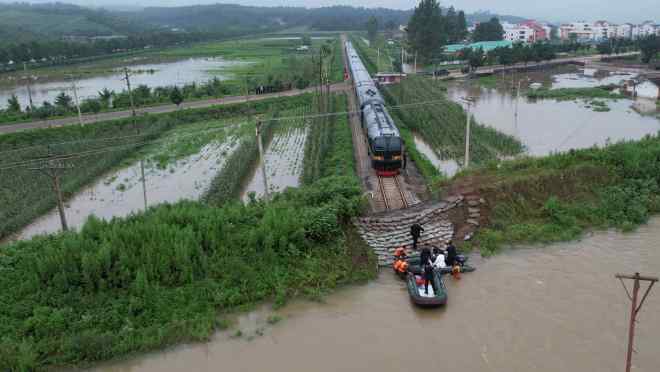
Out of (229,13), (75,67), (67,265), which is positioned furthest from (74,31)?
(67,265)

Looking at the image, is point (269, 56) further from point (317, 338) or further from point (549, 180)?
point (317, 338)

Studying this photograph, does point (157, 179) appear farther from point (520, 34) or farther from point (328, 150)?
point (520, 34)

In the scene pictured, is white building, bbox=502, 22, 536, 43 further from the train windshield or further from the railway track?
the railway track

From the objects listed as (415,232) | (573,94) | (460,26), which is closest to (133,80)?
(573,94)

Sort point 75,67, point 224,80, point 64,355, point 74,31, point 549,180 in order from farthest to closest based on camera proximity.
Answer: point 74,31 < point 75,67 < point 224,80 < point 549,180 < point 64,355

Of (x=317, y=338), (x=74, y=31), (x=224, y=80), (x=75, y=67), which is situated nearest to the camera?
(x=317, y=338)

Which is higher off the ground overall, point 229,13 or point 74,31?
point 229,13
